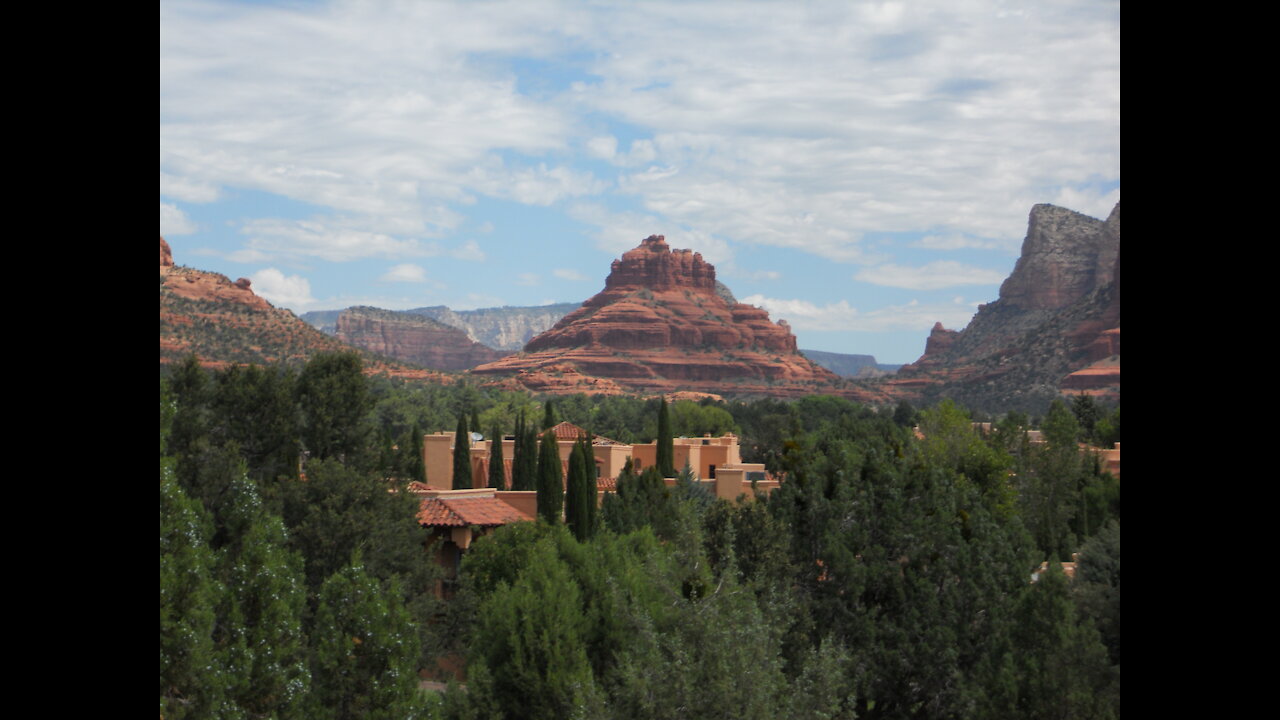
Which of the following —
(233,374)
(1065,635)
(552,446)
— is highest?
(233,374)

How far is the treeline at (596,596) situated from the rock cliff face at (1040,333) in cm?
7975

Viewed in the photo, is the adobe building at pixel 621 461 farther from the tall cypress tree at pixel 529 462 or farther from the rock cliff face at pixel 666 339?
the rock cliff face at pixel 666 339

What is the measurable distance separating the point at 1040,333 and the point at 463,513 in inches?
4464

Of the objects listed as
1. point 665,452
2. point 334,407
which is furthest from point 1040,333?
point 334,407

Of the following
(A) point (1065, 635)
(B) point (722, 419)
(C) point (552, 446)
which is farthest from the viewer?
(B) point (722, 419)

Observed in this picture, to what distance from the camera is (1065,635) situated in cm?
2025

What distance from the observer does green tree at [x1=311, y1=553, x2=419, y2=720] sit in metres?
16.9

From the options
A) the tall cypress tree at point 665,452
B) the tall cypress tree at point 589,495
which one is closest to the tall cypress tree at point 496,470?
the tall cypress tree at point 665,452

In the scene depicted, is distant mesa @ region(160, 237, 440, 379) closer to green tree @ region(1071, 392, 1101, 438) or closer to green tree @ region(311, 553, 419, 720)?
green tree @ region(1071, 392, 1101, 438)

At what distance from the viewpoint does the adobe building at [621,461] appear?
3719cm

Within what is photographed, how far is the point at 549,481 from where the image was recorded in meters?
31.7
